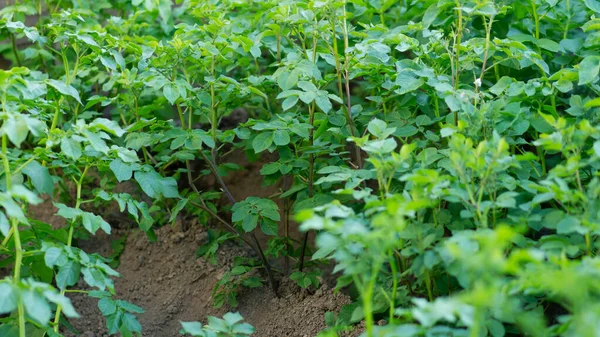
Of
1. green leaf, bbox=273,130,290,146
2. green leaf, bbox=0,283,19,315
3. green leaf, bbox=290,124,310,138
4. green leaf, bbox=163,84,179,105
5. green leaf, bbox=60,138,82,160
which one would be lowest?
green leaf, bbox=273,130,290,146

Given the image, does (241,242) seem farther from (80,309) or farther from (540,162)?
(540,162)

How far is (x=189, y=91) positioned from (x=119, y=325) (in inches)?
31.7

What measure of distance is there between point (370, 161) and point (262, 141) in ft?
2.05

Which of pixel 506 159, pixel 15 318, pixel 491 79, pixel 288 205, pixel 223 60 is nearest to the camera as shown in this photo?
pixel 506 159

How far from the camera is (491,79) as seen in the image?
287cm

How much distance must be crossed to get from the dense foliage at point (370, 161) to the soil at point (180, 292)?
8 cm

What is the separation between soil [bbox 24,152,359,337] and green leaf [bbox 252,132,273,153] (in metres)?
0.58

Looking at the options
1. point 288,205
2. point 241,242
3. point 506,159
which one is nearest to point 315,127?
point 288,205

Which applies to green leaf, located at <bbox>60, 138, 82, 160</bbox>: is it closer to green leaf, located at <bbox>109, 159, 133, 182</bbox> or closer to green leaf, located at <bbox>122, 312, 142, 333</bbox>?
green leaf, located at <bbox>109, 159, 133, 182</bbox>

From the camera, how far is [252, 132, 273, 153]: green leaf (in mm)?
2385

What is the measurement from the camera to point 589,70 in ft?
7.00

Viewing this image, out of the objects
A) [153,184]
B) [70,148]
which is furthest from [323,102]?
[70,148]

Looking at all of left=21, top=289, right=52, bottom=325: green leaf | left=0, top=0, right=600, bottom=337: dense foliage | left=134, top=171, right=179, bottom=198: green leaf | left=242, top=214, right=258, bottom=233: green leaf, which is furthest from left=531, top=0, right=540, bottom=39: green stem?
left=21, top=289, right=52, bottom=325: green leaf

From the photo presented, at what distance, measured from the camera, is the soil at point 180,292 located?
2.53 meters
